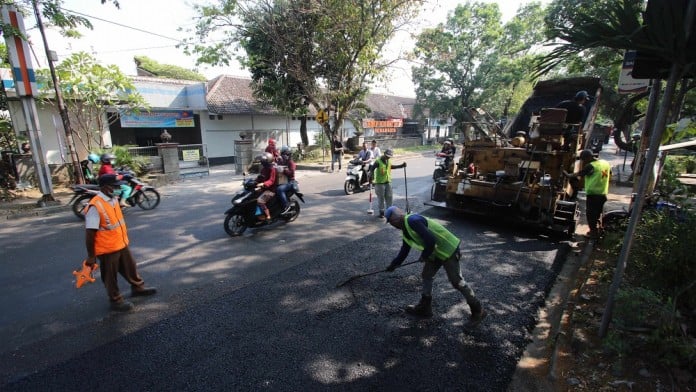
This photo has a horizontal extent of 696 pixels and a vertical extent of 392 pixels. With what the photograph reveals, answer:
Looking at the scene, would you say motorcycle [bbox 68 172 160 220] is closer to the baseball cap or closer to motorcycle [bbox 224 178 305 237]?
motorcycle [bbox 224 178 305 237]

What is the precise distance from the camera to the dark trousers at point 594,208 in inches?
227

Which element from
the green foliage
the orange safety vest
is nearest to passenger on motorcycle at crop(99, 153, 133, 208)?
the orange safety vest

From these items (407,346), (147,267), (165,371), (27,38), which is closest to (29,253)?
(147,267)

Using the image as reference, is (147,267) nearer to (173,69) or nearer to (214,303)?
(214,303)

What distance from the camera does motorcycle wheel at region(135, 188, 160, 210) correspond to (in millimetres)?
8430

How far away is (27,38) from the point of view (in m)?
8.15

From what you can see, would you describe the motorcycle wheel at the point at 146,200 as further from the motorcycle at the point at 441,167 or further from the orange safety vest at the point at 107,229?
the motorcycle at the point at 441,167

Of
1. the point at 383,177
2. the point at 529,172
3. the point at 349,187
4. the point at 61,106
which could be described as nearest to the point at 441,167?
the point at 349,187

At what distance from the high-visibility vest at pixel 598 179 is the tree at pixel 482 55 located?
23.1 meters

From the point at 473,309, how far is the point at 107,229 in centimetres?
414

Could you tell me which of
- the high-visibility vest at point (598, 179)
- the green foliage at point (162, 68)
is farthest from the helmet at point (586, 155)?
the green foliage at point (162, 68)

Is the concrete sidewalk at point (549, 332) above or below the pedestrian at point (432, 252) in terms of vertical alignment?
below

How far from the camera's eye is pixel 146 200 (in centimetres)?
851

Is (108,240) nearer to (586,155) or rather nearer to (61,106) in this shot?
(586,155)
